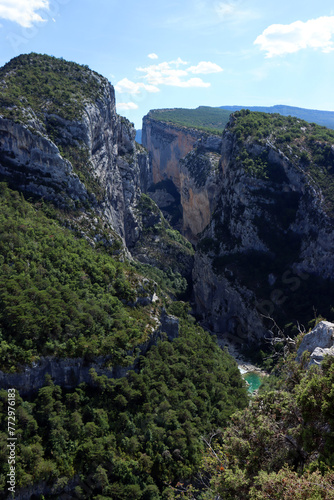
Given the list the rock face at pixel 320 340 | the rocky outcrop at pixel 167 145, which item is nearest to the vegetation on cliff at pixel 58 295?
the rock face at pixel 320 340

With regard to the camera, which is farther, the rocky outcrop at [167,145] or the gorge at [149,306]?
the rocky outcrop at [167,145]

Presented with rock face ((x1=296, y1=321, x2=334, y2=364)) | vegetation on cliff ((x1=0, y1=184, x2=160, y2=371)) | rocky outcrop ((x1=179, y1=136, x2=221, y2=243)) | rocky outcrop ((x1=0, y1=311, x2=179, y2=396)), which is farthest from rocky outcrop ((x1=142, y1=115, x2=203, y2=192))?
rock face ((x1=296, y1=321, x2=334, y2=364))

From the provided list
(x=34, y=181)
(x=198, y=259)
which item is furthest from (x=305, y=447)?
(x=198, y=259)

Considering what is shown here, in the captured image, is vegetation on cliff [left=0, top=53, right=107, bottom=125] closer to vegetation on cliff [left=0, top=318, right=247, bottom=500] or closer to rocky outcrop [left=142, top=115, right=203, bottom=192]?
vegetation on cliff [left=0, top=318, right=247, bottom=500]

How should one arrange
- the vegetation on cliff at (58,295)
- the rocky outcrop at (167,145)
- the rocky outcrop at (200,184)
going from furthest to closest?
the rocky outcrop at (167,145)
the rocky outcrop at (200,184)
the vegetation on cliff at (58,295)

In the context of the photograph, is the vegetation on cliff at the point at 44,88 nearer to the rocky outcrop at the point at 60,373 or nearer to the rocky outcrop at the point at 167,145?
the rocky outcrop at the point at 60,373

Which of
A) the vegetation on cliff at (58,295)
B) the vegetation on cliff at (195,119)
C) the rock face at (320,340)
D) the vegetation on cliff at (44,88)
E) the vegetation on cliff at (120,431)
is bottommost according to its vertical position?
the vegetation on cliff at (120,431)
